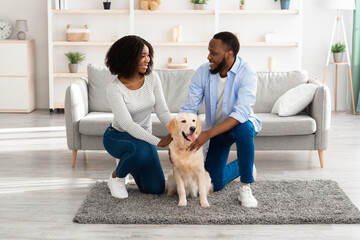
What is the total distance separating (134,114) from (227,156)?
0.59m

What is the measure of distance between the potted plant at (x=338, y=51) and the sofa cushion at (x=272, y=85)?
2081 mm

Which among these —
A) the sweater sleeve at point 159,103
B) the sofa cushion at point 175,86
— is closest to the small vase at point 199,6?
the sofa cushion at point 175,86

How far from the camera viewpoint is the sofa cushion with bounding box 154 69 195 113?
4688 millimetres

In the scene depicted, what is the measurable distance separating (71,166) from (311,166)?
1727 millimetres

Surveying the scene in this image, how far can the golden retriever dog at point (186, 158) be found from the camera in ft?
10.1

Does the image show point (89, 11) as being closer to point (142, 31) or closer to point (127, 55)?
point (142, 31)

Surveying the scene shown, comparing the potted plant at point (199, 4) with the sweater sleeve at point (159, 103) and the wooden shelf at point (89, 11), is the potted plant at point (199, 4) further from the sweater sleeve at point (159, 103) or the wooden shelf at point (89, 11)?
the sweater sleeve at point (159, 103)

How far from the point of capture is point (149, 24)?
22.2ft

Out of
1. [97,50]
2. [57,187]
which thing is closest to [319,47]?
[97,50]

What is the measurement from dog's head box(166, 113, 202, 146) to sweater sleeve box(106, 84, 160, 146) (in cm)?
16

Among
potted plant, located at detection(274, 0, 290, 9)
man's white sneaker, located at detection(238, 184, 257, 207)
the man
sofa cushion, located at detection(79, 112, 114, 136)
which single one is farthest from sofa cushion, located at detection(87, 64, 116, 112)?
potted plant, located at detection(274, 0, 290, 9)

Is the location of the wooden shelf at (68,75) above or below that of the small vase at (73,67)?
below

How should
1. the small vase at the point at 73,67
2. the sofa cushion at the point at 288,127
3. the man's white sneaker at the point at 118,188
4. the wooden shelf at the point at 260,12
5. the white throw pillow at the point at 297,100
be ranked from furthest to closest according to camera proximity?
the small vase at the point at 73,67
the wooden shelf at the point at 260,12
the white throw pillow at the point at 297,100
the sofa cushion at the point at 288,127
the man's white sneaker at the point at 118,188

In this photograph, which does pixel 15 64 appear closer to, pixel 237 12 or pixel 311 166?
pixel 237 12
